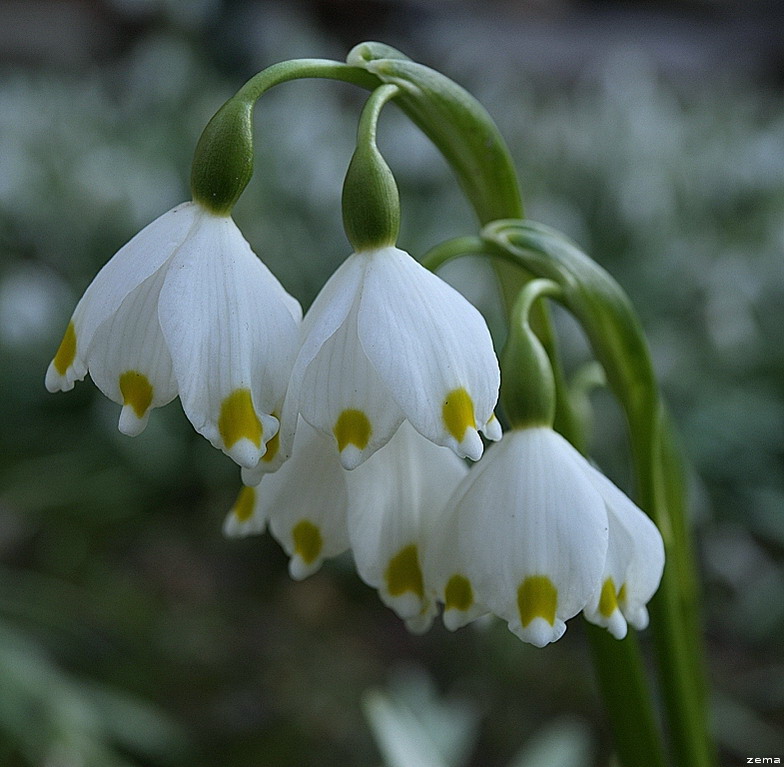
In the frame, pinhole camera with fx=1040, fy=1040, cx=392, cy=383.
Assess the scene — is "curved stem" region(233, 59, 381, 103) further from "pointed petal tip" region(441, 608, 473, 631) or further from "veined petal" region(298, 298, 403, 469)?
"pointed petal tip" region(441, 608, 473, 631)

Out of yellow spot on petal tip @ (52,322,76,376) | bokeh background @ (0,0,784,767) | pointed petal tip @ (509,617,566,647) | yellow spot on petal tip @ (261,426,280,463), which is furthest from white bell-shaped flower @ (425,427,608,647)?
bokeh background @ (0,0,784,767)

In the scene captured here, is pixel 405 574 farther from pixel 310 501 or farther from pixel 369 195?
pixel 369 195

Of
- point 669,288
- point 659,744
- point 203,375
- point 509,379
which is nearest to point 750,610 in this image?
point 669,288

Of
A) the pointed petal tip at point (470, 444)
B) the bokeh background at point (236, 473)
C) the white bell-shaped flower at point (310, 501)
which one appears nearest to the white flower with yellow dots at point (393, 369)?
the pointed petal tip at point (470, 444)

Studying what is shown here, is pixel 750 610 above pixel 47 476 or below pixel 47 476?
below

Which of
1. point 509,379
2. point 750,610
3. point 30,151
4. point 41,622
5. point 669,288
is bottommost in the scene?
point 750,610

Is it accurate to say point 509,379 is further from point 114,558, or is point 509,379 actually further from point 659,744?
point 114,558
